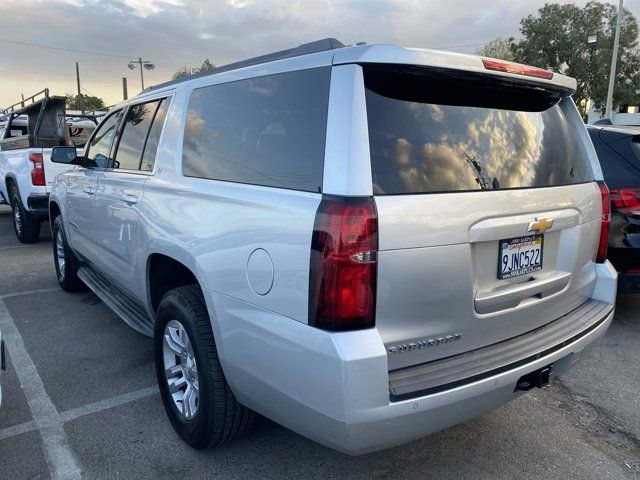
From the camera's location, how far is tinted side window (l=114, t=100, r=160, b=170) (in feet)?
11.6

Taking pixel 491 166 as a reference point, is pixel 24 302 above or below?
below

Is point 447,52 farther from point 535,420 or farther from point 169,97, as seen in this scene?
point 535,420

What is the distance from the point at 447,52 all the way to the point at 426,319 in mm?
1103

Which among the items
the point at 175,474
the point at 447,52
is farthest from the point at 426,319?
the point at 175,474

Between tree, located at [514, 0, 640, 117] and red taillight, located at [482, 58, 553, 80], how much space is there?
32827mm

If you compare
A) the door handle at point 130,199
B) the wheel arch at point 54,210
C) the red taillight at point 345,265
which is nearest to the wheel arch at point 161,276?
the door handle at point 130,199

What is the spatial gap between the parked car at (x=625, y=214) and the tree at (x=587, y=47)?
1203 inches

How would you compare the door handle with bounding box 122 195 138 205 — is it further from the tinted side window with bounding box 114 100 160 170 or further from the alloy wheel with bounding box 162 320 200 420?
the alloy wheel with bounding box 162 320 200 420

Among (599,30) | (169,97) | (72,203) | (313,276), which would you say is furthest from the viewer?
(599,30)

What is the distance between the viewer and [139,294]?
3406 millimetres

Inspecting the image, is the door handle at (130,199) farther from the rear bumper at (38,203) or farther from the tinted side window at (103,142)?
the rear bumper at (38,203)

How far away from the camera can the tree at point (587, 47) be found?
31.0 m

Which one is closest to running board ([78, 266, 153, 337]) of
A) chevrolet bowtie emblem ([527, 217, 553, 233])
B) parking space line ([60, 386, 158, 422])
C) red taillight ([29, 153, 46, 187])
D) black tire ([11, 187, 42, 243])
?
parking space line ([60, 386, 158, 422])

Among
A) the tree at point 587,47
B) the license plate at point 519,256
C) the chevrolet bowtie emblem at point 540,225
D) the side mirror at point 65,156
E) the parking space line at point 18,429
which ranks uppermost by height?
the tree at point 587,47
